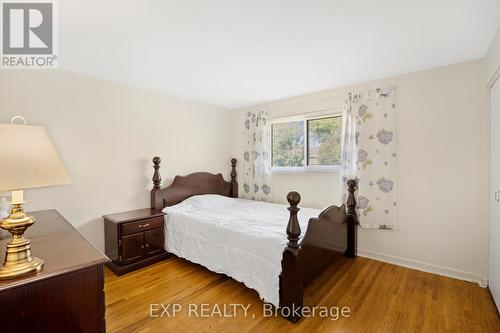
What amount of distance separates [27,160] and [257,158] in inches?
124

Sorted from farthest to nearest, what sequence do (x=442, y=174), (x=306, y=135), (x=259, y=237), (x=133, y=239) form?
(x=306, y=135)
(x=133, y=239)
(x=442, y=174)
(x=259, y=237)

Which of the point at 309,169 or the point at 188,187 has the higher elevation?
the point at 309,169

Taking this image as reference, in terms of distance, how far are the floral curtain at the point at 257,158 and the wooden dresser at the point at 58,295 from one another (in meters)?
2.85

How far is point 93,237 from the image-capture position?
2.72 metres

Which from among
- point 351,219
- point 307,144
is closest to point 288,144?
point 307,144

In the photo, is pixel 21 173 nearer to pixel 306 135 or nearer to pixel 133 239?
pixel 133 239

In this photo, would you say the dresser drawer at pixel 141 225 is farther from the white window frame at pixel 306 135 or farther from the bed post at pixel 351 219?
the bed post at pixel 351 219

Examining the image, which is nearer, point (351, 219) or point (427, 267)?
point (427, 267)

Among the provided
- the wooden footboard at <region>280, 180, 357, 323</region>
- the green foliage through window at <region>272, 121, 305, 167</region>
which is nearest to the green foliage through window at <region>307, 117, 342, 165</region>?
the green foliage through window at <region>272, 121, 305, 167</region>

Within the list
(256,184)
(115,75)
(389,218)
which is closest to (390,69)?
(389,218)

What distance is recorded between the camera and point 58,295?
1.02 metres

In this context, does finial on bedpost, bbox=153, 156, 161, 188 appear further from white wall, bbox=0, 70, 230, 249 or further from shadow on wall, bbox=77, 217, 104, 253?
shadow on wall, bbox=77, 217, 104, 253

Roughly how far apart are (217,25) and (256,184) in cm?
266

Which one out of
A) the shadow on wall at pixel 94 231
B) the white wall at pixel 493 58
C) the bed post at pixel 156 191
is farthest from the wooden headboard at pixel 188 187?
the white wall at pixel 493 58
